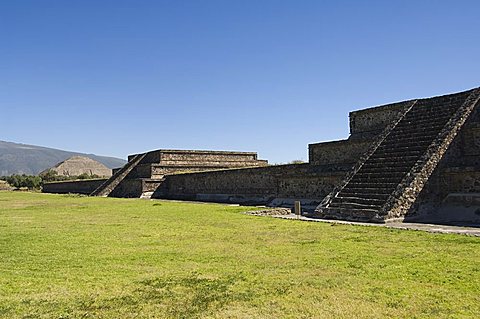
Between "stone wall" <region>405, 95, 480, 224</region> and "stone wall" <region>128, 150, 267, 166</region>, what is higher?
"stone wall" <region>128, 150, 267, 166</region>

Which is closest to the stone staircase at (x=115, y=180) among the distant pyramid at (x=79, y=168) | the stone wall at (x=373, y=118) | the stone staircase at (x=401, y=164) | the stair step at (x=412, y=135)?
the stone wall at (x=373, y=118)

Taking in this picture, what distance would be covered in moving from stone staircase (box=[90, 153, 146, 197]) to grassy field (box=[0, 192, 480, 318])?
71.2 ft

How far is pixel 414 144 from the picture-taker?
12797 millimetres

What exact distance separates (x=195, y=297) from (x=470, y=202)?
28.8 feet

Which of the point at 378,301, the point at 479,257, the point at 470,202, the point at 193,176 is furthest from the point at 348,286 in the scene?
the point at 193,176

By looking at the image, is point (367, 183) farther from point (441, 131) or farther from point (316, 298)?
point (316, 298)

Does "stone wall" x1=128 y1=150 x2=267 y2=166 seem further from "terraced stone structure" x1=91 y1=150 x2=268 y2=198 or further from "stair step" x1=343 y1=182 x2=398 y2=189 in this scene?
"stair step" x1=343 y1=182 x2=398 y2=189

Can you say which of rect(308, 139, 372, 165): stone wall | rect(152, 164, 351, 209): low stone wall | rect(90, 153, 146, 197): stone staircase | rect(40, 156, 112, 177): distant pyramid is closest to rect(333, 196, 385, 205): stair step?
rect(152, 164, 351, 209): low stone wall

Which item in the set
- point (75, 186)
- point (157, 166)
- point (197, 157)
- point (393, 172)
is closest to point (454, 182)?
point (393, 172)

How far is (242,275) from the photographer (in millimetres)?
5133

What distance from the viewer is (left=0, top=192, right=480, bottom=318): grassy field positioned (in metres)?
3.94

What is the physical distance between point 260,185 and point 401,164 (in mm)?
8617

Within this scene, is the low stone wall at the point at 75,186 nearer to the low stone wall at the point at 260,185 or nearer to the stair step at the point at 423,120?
the low stone wall at the point at 260,185

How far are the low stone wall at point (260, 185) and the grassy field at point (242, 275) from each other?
686 centimetres
